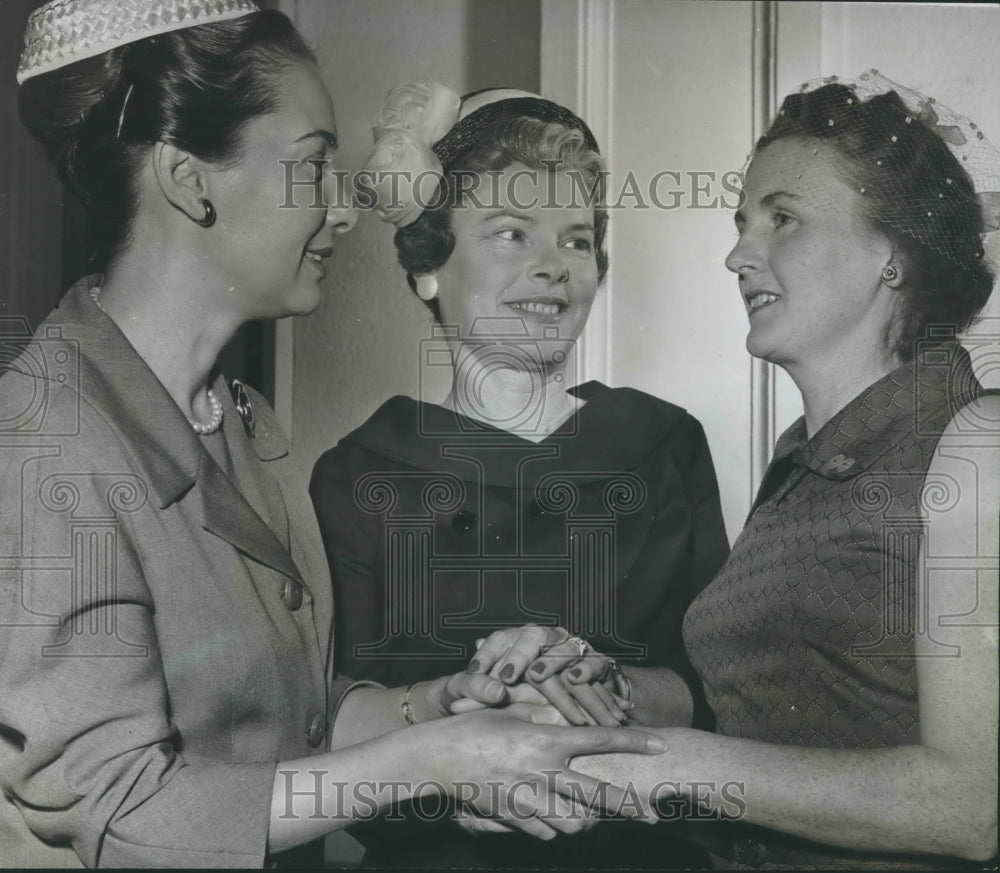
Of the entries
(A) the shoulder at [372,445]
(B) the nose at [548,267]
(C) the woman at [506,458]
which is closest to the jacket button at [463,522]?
(C) the woman at [506,458]

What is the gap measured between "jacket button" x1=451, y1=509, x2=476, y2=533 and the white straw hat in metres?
A: 0.68

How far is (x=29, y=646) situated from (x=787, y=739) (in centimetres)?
88

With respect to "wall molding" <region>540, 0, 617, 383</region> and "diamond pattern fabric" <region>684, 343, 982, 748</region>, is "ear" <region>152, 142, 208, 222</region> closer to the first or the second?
"wall molding" <region>540, 0, 617, 383</region>

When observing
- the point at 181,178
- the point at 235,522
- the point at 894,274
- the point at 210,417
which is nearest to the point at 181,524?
the point at 235,522

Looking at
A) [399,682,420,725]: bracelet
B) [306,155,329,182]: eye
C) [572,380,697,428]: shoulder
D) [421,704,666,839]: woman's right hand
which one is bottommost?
[421,704,666,839]: woman's right hand

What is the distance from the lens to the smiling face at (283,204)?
1552 millimetres

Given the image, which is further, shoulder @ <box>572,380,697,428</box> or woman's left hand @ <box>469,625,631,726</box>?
shoulder @ <box>572,380,697,428</box>

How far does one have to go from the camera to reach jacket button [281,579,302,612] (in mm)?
1537

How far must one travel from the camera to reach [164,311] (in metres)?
1.53

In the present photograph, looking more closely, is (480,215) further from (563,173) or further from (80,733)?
(80,733)

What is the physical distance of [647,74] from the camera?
5.57 ft

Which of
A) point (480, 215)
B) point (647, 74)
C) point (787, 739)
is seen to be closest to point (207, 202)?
point (480, 215)

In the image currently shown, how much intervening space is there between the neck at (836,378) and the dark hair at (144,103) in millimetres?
748

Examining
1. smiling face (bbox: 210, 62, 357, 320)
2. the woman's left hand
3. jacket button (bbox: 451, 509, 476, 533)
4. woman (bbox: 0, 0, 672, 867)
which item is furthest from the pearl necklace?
the woman's left hand
